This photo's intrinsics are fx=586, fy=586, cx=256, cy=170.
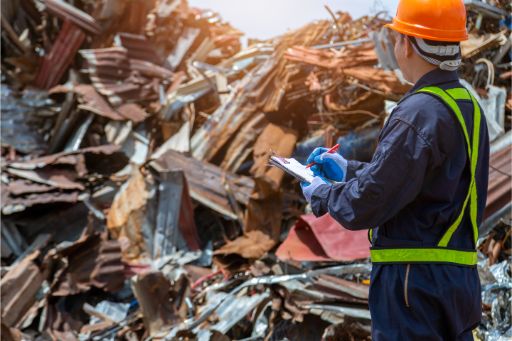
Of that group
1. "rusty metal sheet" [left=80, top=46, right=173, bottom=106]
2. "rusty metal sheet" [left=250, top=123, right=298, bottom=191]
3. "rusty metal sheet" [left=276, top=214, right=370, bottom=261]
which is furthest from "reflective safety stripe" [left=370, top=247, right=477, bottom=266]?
"rusty metal sheet" [left=80, top=46, right=173, bottom=106]

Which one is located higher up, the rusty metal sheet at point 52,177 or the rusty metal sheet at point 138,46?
the rusty metal sheet at point 138,46

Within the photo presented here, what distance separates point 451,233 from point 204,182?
4820 mm

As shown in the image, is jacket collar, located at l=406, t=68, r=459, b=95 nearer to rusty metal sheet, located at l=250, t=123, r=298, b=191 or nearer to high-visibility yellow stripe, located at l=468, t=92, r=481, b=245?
high-visibility yellow stripe, located at l=468, t=92, r=481, b=245

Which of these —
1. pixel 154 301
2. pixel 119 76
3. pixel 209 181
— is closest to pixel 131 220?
pixel 209 181

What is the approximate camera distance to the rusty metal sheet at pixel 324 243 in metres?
4.23

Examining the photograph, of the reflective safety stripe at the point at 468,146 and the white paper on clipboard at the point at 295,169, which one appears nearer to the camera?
the reflective safety stripe at the point at 468,146

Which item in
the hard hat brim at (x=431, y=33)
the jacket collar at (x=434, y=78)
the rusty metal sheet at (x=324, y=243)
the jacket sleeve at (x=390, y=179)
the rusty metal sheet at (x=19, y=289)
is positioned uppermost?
the hard hat brim at (x=431, y=33)

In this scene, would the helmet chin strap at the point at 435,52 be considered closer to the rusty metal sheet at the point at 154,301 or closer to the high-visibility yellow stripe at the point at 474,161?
the high-visibility yellow stripe at the point at 474,161

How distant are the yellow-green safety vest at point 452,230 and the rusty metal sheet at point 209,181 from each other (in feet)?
14.2

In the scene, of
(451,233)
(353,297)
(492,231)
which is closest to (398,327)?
(451,233)

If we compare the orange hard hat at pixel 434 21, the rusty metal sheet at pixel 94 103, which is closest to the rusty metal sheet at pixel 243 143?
the rusty metal sheet at pixel 94 103

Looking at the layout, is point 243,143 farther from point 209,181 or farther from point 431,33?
point 431,33

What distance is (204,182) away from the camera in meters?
6.45

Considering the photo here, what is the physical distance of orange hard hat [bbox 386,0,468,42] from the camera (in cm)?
183
